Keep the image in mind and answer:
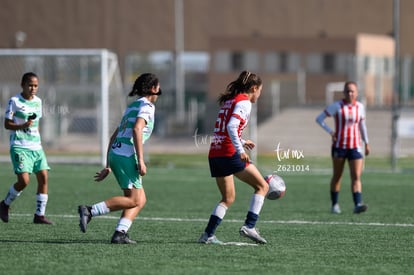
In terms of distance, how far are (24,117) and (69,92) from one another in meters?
25.1

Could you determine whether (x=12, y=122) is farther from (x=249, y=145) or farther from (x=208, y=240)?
(x=249, y=145)

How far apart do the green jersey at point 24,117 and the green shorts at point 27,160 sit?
7cm

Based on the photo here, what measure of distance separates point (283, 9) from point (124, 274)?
180ft

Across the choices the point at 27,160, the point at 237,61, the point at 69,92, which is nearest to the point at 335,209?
the point at 27,160

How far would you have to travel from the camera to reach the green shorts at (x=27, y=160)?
1366 cm

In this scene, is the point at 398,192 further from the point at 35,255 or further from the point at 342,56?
the point at 342,56

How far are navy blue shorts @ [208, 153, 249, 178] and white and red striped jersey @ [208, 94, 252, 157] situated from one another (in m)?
0.05

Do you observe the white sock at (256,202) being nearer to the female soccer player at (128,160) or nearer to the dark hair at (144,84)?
the female soccer player at (128,160)

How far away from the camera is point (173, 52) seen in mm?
63719

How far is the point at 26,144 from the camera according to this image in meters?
13.8

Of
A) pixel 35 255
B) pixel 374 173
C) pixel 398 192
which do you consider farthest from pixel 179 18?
pixel 35 255

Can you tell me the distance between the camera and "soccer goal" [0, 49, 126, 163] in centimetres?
2788

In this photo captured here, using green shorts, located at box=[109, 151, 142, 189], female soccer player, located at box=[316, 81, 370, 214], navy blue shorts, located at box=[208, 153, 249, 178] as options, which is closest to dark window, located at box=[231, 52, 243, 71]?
female soccer player, located at box=[316, 81, 370, 214]

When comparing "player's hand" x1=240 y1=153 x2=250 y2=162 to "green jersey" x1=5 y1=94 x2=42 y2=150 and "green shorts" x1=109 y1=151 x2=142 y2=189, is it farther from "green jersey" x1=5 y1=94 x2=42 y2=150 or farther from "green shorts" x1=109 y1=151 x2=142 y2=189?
"green jersey" x1=5 y1=94 x2=42 y2=150
